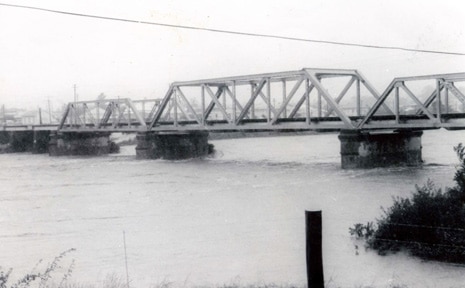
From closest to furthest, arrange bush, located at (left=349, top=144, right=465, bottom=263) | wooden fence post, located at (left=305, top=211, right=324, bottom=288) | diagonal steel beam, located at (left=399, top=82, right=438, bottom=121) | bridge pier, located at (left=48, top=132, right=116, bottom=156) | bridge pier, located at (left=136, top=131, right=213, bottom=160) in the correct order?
wooden fence post, located at (left=305, top=211, right=324, bottom=288)
bush, located at (left=349, top=144, right=465, bottom=263)
diagonal steel beam, located at (left=399, top=82, right=438, bottom=121)
bridge pier, located at (left=136, top=131, right=213, bottom=160)
bridge pier, located at (left=48, top=132, right=116, bottom=156)

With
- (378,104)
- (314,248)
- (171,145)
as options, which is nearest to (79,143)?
(171,145)

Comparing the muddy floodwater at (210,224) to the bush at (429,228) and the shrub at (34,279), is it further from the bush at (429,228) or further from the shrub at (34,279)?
the shrub at (34,279)

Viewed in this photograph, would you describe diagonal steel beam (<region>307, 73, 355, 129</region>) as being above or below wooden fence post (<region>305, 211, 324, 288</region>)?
above

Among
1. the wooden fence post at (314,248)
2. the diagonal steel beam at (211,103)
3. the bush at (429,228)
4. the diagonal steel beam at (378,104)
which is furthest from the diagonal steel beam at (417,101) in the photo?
the wooden fence post at (314,248)

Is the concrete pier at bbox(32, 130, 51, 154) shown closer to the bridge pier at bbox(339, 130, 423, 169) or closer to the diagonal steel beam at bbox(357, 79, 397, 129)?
the bridge pier at bbox(339, 130, 423, 169)

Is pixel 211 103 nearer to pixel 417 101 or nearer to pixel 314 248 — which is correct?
pixel 417 101

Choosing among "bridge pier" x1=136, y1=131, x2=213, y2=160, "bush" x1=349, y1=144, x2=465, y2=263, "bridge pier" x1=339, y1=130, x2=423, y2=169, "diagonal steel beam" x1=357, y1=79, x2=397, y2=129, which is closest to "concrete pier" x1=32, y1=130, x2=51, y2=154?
"bridge pier" x1=136, y1=131, x2=213, y2=160

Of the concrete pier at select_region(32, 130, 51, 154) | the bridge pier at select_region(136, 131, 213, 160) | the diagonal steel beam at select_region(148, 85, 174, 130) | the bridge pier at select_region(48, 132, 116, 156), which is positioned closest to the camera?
the diagonal steel beam at select_region(148, 85, 174, 130)
